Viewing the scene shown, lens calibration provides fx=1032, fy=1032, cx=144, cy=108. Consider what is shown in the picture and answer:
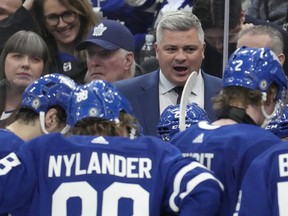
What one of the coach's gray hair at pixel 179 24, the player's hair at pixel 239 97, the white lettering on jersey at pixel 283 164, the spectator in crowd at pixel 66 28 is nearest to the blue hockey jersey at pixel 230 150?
the player's hair at pixel 239 97

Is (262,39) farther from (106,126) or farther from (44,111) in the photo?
(106,126)

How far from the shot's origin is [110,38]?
7.05 metres


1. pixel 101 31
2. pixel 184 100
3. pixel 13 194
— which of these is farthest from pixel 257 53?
pixel 101 31

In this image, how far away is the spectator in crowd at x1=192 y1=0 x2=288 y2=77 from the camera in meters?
7.30

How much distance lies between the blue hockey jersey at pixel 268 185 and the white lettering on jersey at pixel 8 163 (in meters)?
1.05

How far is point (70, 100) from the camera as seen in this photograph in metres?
4.92

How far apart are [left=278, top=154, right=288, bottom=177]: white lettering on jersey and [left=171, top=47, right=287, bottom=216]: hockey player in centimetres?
22

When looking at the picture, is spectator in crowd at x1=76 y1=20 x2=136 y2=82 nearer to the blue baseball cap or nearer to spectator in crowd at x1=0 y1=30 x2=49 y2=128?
the blue baseball cap

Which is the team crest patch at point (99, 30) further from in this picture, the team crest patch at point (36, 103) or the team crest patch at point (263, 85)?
the team crest patch at point (263, 85)

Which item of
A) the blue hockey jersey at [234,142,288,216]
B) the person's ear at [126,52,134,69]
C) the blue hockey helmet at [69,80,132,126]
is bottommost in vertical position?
the blue hockey jersey at [234,142,288,216]

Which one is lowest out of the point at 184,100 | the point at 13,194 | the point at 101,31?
the point at 13,194

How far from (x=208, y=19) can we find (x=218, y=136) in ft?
8.97

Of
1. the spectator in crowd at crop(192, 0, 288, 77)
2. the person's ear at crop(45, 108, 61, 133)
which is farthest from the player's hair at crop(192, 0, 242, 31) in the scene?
the person's ear at crop(45, 108, 61, 133)

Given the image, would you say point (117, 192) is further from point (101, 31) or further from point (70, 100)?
point (101, 31)
